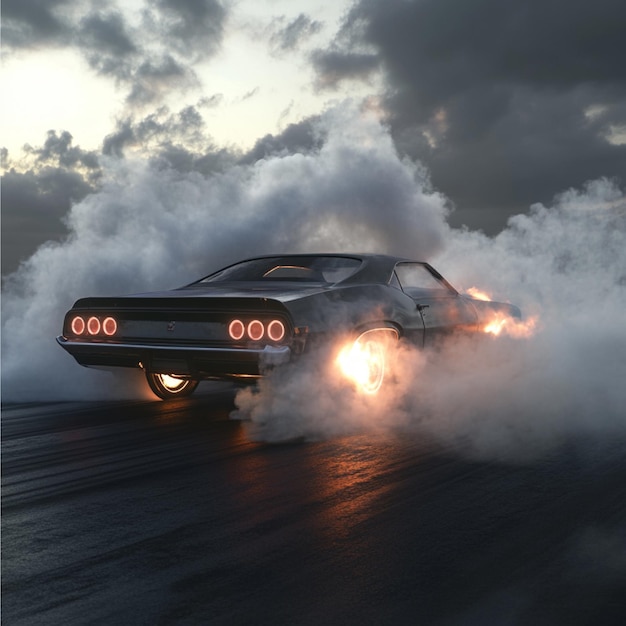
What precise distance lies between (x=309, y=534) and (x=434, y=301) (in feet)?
13.8

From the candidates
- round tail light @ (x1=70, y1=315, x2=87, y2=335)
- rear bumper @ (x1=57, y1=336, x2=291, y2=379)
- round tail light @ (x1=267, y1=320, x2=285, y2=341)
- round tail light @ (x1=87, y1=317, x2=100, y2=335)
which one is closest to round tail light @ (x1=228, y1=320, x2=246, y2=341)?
rear bumper @ (x1=57, y1=336, x2=291, y2=379)

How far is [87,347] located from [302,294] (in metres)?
1.86

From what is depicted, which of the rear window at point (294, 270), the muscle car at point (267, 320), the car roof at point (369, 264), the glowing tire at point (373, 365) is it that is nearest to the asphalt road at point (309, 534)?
the muscle car at point (267, 320)

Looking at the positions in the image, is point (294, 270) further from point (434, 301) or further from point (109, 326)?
point (109, 326)

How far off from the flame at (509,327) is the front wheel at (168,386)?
3.00m

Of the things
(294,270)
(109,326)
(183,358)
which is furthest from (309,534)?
(294,270)

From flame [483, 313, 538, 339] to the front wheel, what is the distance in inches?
118

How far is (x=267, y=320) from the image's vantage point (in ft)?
19.4

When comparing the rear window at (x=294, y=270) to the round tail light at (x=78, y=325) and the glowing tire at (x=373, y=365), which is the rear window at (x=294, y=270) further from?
the round tail light at (x=78, y=325)

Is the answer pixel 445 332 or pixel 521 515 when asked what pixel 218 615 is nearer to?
A: pixel 521 515

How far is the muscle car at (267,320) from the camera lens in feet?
19.5

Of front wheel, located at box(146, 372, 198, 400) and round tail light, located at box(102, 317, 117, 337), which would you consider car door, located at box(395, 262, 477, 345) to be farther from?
round tail light, located at box(102, 317, 117, 337)

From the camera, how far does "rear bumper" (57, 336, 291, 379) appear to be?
Answer: 5.86 m

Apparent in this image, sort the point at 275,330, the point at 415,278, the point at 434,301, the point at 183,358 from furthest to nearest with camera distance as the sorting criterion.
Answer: the point at 415,278 → the point at 434,301 → the point at 183,358 → the point at 275,330
